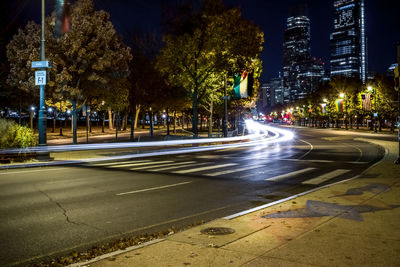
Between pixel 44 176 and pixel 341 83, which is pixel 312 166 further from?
pixel 341 83

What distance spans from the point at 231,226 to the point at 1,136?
1712 centimetres

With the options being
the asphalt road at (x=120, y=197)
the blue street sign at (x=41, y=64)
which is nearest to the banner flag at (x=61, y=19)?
the blue street sign at (x=41, y=64)

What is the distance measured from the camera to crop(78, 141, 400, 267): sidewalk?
5.01 metres

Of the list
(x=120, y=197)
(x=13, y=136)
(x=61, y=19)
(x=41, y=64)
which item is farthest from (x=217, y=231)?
(x=61, y=19)

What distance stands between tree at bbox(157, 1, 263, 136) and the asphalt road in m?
18.2

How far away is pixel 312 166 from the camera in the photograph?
17016mm

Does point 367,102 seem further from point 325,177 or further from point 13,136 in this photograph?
point 13,136

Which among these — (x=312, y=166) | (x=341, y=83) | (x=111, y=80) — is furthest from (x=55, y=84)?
(x=341, y=83)

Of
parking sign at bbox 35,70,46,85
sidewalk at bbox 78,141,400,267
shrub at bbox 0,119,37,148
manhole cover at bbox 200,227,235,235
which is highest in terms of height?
parking sign at bbox 35,70,46,85

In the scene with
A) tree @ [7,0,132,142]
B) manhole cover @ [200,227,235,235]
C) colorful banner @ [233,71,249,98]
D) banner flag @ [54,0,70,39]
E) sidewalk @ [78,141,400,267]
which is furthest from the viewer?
colorful banner @ [233,71,249,98]

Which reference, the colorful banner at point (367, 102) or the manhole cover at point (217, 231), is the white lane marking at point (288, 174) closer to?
the manhole cover at point (217, 231)

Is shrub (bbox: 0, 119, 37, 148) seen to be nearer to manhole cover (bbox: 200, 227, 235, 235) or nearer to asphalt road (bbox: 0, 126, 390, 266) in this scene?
asphalt road (bbox: 0, 126, 390, 266)

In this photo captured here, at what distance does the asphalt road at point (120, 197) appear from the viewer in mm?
6699

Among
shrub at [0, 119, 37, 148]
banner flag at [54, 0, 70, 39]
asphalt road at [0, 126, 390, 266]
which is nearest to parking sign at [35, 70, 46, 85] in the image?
shrub at [0, 119, 37, 148]
